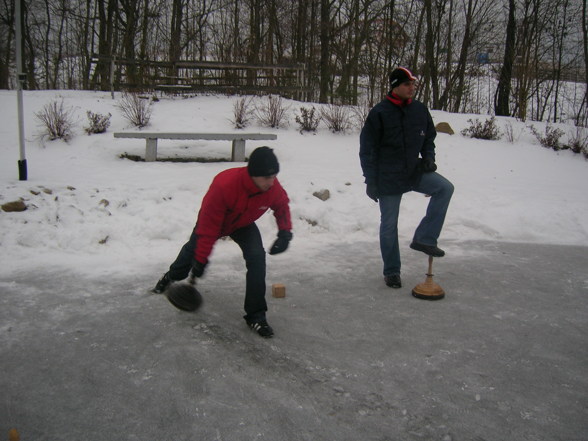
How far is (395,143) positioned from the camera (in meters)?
4.92

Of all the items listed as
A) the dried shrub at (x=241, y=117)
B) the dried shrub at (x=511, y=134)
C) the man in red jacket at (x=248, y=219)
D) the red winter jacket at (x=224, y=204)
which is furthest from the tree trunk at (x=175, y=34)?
the red winter jacket at (x=224, y=204)

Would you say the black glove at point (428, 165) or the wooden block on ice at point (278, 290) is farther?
the black glove at point (428, 165)

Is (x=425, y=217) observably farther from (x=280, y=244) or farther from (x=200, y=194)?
(x=200, y=194)

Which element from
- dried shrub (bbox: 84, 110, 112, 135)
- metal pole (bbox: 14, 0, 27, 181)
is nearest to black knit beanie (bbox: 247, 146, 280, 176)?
metal pole (bbox: 14, 0, 27, 181)

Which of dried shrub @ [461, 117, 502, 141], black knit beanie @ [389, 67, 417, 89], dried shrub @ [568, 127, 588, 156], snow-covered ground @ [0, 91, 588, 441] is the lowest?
snow-covered ground @ [0, 91, 588, 441]

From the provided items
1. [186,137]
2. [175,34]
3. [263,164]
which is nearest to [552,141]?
[186,137]

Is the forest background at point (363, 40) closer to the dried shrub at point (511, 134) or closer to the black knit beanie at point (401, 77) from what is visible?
the dried shrub at point (511, 134)

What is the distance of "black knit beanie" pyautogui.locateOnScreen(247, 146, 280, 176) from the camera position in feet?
11.4

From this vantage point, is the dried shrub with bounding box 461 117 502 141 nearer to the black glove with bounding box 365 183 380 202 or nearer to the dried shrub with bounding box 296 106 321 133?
the dried shrub with bounding box 296 106 321 133

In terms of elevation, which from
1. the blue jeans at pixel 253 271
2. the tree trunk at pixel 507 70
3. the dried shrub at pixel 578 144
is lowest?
the blue jeans at pixel 253 271

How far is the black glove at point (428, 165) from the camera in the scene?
4.84 m

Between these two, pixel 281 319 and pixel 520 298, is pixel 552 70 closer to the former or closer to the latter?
pixel 520 298

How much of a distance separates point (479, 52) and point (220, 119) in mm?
17204

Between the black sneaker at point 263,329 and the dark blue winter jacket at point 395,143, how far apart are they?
5.97ft
